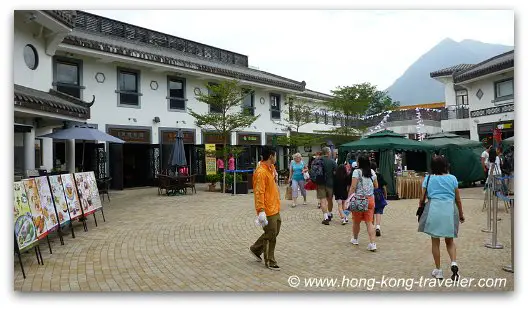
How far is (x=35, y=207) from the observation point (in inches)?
194

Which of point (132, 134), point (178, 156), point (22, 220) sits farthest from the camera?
point (132, 134)

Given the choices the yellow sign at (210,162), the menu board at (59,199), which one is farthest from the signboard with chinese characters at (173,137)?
the menu board at (59,199)

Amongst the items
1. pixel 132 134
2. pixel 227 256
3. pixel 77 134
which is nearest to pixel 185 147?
pixel 132 134

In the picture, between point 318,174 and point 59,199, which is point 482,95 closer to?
point 318,174

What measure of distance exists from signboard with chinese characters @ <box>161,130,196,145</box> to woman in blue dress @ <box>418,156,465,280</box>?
45.4ft

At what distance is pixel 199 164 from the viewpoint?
58.8ft

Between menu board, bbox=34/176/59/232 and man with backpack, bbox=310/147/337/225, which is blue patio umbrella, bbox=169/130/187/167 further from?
menu board, bbox=34/176/59/232

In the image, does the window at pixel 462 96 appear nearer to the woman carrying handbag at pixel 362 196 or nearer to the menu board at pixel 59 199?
the woman carrying handbag at pixel 362 196

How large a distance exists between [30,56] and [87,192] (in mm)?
3454

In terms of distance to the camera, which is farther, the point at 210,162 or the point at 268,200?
the point at 210,162

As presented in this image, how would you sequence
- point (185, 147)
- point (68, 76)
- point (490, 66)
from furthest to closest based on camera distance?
1. point (185, 147)
2. point (68, 76)
3. point (490, 66)

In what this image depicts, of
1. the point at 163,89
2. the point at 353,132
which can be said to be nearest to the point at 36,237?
the point at 163,89

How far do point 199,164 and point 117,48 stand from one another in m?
6.45

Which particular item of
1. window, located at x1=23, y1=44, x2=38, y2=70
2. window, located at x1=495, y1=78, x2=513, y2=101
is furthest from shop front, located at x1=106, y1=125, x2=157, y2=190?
window, located at x1=495, y1=78, x2=513, y2=101
